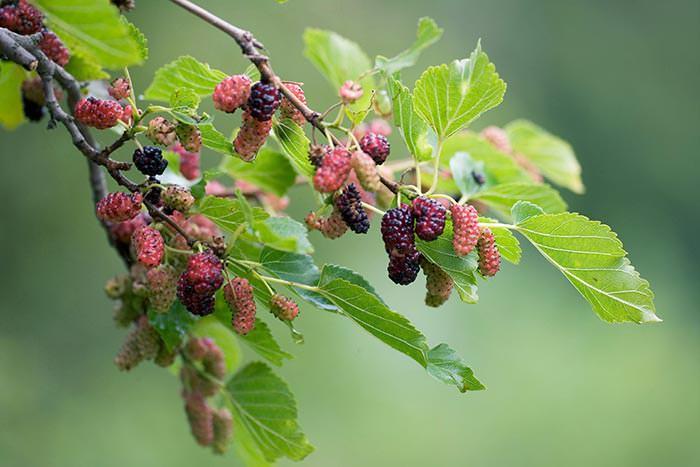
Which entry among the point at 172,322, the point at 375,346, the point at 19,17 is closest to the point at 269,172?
the point at 172,322

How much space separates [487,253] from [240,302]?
204 mm

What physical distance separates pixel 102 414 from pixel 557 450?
1.58 m

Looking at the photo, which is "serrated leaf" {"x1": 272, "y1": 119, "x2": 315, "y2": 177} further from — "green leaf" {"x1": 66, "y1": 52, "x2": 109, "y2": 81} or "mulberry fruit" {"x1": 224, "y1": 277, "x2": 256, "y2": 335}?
"green leaf" {"x1": 66, "y1": 52, "x2": 109, "y2": 81}

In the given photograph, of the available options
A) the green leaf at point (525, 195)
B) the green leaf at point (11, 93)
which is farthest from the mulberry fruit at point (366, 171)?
the green leaf at point (11, 93)

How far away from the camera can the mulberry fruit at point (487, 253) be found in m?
0.65

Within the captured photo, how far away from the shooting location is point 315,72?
334 centimetres

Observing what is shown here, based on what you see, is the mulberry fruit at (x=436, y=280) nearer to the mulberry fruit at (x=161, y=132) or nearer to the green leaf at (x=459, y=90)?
the green leaf at (x=459, y=90)

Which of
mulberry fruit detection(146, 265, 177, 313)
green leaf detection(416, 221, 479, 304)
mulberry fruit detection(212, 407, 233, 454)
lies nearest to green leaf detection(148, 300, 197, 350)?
mulberry fruit detection(146, 265, 177, 313)

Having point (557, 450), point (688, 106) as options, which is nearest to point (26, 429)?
point (557, 450)

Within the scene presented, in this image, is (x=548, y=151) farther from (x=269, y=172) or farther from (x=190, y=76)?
(x=190, y=76)

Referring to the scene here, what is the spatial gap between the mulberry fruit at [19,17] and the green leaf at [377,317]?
0.34m

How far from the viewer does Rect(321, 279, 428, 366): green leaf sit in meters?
0.65

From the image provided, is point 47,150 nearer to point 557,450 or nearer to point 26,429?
point 26,429

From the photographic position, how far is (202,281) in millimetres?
655
